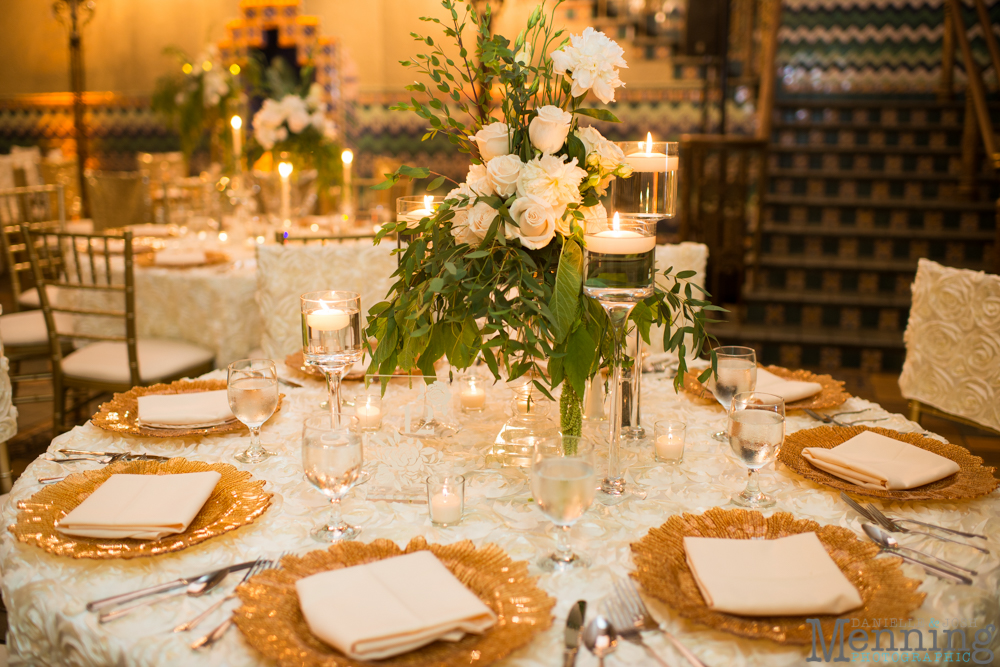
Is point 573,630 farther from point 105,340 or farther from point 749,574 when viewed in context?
point 105,340

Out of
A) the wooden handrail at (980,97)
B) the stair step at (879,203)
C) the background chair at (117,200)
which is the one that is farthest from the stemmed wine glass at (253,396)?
the background chair at (117,200)

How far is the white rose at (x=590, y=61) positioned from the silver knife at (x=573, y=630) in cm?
70

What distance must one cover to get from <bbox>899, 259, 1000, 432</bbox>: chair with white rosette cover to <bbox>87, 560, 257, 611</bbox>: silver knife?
1847 millimetres

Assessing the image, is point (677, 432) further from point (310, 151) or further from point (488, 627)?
point (310, 151)

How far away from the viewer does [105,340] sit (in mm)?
2811

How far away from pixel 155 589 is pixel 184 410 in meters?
0.58

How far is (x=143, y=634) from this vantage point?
873 millimetres

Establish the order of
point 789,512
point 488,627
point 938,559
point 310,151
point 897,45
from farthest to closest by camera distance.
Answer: point 897,45, point 310,151, point 789,512, point 938,559, point 488,627

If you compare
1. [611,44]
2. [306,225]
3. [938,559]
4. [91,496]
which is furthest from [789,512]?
[306,225]

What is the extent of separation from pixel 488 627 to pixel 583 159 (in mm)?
706

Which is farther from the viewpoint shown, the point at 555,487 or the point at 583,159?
the point at 583,159

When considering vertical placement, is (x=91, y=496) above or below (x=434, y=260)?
below

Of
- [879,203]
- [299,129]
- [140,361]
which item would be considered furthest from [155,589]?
[879,203]

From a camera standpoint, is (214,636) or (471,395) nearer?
(214,636)
